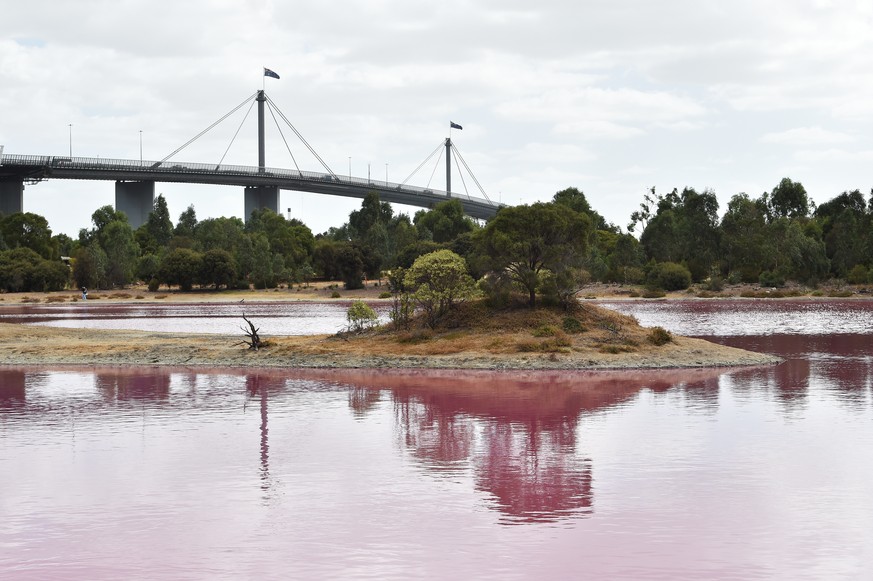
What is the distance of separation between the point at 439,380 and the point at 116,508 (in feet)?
59.5

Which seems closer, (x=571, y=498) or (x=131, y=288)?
(x=571, y=498)

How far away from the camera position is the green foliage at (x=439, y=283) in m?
42.9

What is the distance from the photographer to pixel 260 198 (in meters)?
197

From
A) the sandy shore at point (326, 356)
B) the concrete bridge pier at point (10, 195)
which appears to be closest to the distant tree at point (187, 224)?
the concrete bridge pier at point (10, 195)

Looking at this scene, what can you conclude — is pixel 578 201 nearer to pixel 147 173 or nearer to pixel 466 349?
pixel 147 173

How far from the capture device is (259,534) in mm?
14938

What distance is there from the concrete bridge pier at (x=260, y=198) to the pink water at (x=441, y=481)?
547 ft

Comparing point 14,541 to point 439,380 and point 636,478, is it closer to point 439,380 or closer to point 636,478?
point 636,478

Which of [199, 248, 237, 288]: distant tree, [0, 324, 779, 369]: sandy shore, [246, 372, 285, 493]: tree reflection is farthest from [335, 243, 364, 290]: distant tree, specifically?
[246, 372, 285, 493]: tree reflection

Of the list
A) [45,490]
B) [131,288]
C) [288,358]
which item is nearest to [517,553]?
[45,490]

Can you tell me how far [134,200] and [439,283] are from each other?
150 m

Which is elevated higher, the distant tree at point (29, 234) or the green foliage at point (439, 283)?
the distant tree at point (29, 234)

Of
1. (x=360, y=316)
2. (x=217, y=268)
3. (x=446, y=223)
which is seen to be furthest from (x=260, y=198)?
(x=360, y=316)

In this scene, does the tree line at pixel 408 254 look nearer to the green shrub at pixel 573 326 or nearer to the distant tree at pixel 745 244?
the distant tree at pixel 745 244
